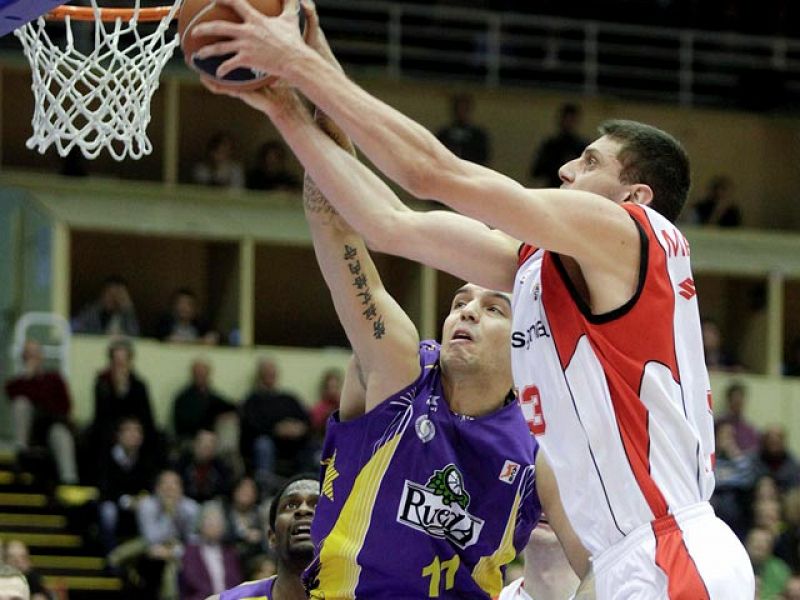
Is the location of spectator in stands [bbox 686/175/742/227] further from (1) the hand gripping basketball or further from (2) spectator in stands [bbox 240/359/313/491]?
(1) the hand gripping basketball

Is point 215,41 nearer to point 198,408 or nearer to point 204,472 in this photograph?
point 204,472

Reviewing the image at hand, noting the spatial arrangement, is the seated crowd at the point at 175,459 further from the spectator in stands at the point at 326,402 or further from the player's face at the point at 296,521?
the player's face at the point at 296,521

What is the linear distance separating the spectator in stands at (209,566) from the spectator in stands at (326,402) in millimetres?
2798

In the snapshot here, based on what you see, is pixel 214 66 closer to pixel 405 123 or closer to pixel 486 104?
pixel 405 123

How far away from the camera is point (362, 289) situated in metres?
6.11

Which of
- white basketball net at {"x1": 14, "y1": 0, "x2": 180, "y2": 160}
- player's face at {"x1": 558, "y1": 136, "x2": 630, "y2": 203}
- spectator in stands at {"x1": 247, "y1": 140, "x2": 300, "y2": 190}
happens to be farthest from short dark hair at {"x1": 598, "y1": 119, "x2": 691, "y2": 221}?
spectator in stands at {"x1": 247, "y1": 140, "x2": 300, "y2": 190}

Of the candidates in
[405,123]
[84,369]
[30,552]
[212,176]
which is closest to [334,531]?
[405,123]

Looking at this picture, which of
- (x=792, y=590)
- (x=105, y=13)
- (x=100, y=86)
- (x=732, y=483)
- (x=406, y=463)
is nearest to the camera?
(x=406, y=463)

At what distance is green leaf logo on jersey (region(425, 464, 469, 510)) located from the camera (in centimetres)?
612

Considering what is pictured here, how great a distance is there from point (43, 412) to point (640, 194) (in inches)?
456

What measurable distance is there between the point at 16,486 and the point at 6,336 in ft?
6.31

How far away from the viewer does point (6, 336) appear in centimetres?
1745

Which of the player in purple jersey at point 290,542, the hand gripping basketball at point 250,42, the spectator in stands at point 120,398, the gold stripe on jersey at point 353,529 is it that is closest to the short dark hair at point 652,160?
the hand gripping basketball at point 250,42

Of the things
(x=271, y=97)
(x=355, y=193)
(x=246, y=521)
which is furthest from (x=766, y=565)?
(x=271, y=97)
